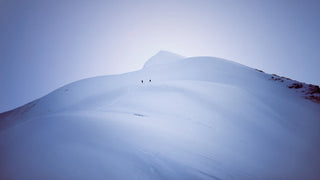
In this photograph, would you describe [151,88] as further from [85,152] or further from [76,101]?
[85,152]

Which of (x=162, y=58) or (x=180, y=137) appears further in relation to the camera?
(x=162, y=58)

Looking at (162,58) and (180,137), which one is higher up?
(162,58)

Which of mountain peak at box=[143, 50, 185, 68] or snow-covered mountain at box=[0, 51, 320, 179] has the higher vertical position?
mountain peak at box=[143, 50, 185, 68]

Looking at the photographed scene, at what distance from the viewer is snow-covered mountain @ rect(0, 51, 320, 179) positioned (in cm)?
405

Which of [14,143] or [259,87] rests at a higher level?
[259,87]

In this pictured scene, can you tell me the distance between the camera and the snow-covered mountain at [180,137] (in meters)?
4.05

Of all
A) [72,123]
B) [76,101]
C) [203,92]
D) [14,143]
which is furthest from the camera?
[76,101]

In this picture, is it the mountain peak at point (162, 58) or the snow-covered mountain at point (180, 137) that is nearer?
the snow-covered mountain at point (180, 137)

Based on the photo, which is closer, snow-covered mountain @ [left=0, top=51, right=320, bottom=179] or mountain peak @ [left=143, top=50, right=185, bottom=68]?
snow-covered mountain @ [left=0, top=51, right=320, bottom=179]

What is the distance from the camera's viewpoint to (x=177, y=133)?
6.00 m

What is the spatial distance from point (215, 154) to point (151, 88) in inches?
258

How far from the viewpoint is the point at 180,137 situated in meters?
5.73

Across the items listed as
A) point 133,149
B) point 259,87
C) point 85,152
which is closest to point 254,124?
point 259,87

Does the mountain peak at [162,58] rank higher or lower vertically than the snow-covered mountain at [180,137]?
higher
